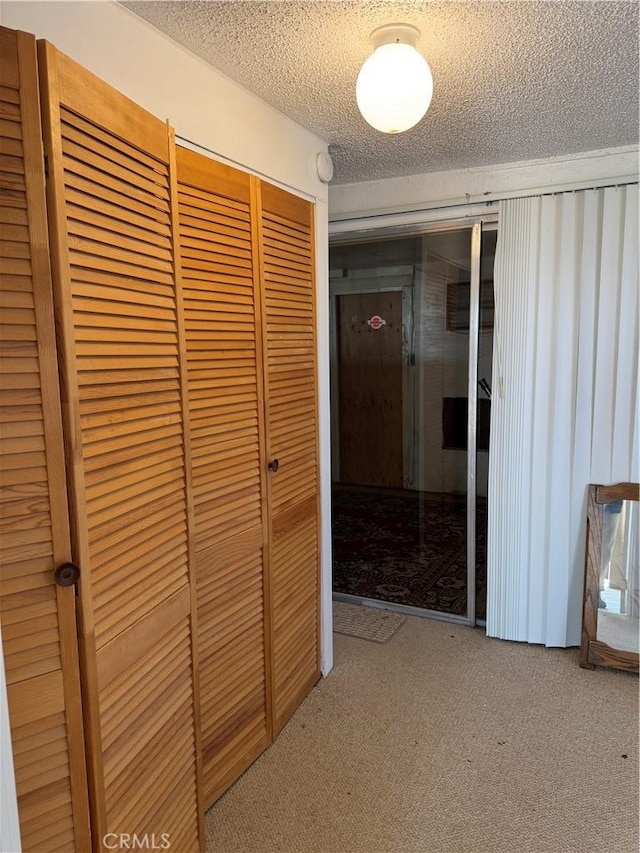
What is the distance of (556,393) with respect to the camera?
261 centimetres

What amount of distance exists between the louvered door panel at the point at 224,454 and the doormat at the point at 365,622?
0.98 meters

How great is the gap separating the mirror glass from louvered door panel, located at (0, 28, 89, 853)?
2.30m

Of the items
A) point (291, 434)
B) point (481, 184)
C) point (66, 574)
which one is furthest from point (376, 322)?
point (66, 574)

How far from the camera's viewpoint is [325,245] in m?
2.41

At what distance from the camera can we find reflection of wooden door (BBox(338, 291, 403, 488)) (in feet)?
12.6

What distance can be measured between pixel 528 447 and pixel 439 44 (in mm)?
1725

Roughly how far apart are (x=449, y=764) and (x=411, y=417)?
2.12 meters

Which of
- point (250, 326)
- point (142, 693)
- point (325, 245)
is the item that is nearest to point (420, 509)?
point (325, 245)

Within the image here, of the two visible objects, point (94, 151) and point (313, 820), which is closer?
point (94, 151)

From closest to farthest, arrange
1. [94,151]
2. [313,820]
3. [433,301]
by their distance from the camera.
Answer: [94,151] → [313,820] → [433,301]

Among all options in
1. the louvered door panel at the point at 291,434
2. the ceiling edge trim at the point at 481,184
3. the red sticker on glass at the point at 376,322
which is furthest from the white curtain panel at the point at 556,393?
the red sticker on glass at the point at 376,322

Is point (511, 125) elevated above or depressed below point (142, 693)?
above

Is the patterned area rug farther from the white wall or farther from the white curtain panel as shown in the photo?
the white wall

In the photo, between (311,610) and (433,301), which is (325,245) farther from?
(311,610)
